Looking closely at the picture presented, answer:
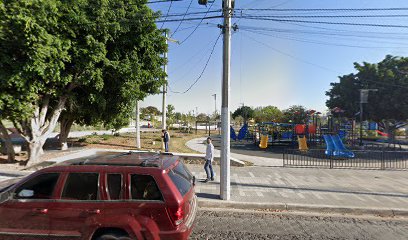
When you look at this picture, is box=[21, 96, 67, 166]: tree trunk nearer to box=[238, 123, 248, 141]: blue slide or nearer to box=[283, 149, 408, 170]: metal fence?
box=[283, 149, 408, 170]: metal fence

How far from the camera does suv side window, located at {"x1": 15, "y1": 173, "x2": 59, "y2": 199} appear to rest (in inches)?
150

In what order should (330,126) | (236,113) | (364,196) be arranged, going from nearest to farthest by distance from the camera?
(364,196), (330,126), (236,113)

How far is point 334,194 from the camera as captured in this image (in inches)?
312

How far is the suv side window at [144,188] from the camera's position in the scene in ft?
11.9

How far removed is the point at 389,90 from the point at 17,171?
101 ft

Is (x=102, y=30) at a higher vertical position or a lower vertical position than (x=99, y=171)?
higher

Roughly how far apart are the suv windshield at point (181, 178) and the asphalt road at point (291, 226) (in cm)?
137

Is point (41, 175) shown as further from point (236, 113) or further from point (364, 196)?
point (236, 113)

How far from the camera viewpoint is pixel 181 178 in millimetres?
4113

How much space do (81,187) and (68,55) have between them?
7736 millimetres

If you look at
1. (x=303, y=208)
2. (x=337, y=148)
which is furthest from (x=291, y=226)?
(x=337, y=148)

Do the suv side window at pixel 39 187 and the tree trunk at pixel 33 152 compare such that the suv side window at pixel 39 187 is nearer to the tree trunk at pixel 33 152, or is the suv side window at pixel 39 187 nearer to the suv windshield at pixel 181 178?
the suv windshield at pixel 181 178

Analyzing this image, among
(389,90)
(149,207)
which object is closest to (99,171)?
(149,207)

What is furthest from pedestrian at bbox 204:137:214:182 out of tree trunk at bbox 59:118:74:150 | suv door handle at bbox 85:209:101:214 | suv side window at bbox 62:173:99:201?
tree trunk at bbox 59:118:74:150
